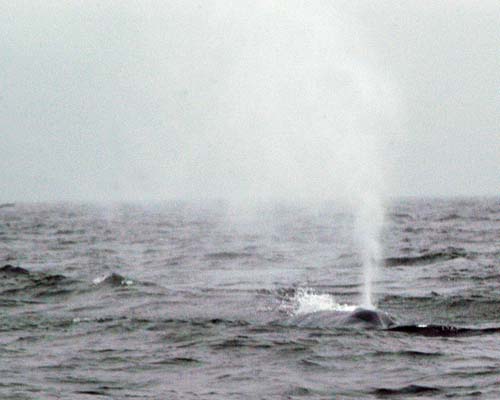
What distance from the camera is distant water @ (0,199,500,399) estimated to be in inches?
581

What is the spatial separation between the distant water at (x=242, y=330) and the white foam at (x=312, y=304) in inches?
2.7

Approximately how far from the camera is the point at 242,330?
1992 centimetres

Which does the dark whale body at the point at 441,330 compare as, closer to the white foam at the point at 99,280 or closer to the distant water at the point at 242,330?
the distant water at the point at 242,330

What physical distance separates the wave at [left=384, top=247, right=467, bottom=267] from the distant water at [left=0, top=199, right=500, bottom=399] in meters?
0.06

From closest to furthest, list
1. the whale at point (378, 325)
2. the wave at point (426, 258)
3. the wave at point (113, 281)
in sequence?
the whale at point (378, 325) → the wave at point (113, 281) → the wave at point (426, 258)

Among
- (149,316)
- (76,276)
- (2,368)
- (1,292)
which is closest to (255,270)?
(76,276)

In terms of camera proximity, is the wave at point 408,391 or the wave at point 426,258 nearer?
the wave at point 408,391

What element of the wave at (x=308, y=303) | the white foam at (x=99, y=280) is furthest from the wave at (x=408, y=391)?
the white foam at (x=99, y=280)

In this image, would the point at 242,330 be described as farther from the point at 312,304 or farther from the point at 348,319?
the point at 312,304

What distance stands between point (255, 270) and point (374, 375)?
20.7m

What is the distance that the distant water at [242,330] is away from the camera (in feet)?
48.4

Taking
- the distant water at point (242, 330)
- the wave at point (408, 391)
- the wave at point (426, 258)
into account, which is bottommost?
the wave at point (408, 391)

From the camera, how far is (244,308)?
2405cm

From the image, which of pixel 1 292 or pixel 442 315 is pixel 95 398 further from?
pixel 1 292
